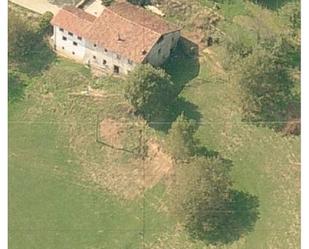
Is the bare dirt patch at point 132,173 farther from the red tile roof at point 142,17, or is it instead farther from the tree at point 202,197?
the red tile roof at point 142,17

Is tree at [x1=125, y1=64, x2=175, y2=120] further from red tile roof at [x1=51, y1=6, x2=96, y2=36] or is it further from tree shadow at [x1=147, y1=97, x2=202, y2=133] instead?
red tile roof at [x1=51, y1=6, x2=96, y2=36]

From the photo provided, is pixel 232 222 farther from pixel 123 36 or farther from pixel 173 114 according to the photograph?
pixel 123 36

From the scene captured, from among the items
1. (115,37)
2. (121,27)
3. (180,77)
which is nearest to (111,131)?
(180,77)

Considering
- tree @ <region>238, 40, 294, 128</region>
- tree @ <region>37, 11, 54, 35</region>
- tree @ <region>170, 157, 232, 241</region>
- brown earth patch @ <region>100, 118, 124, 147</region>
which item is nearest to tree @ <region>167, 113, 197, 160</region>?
tree @ <region>170, 157, 232, 241</region>

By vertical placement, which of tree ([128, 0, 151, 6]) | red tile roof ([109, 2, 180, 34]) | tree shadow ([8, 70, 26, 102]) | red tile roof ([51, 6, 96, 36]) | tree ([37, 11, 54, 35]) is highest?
red tile roof ([109, 2, 180, 34])

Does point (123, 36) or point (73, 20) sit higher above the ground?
point (123, 36)

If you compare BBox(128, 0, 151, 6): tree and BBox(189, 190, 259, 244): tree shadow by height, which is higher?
BBox(128, 0, 151, 6): tree

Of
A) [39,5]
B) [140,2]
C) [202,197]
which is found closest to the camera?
[202,197]
